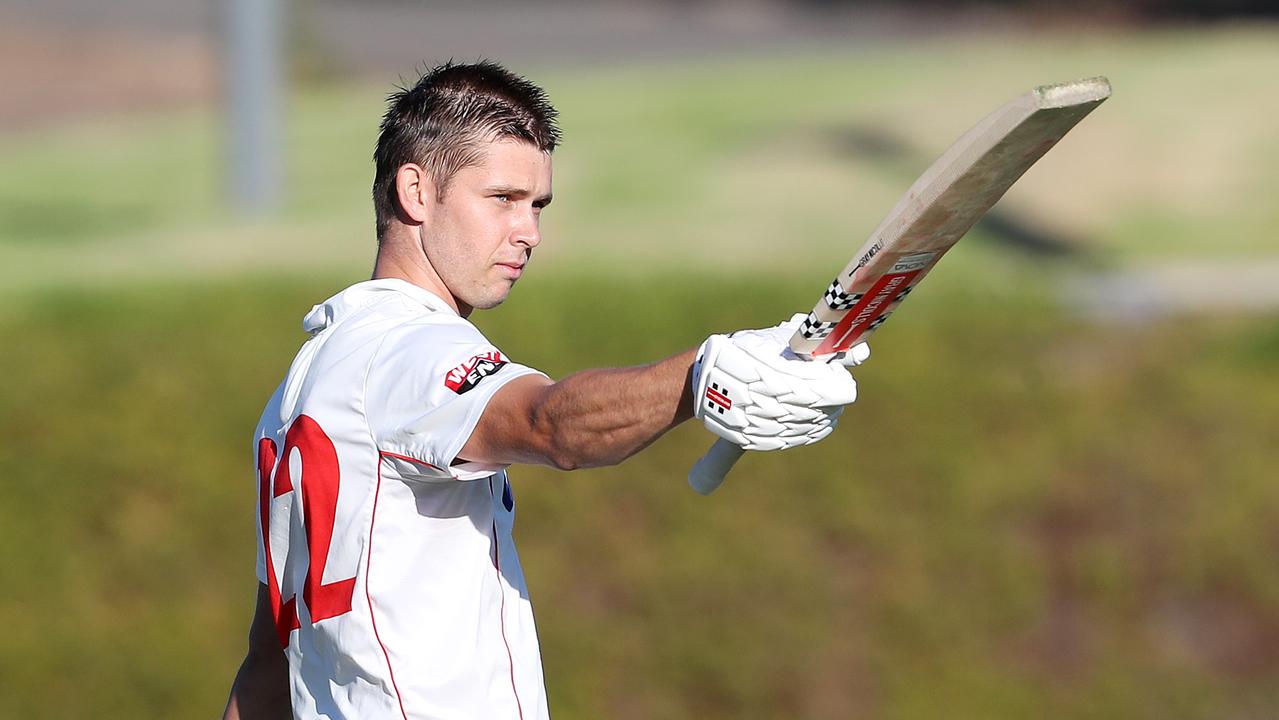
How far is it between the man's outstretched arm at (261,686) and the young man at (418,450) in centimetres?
27

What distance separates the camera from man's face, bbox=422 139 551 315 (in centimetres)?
303

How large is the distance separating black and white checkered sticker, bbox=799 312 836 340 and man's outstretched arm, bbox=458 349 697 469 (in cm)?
19

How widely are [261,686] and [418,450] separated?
39.0 inches

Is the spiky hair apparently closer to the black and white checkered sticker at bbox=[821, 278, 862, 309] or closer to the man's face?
the man's face

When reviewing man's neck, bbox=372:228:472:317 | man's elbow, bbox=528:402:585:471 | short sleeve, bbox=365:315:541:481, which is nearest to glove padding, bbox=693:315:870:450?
man's elbow, bbox=528:402:585:471

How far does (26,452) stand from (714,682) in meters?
4.04

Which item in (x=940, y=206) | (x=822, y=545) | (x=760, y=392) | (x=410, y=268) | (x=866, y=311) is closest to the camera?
(x=760, y=392)

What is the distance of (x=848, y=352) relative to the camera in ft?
9.28

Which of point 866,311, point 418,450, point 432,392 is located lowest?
point 418,450

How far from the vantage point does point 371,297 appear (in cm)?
311

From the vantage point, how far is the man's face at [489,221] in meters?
3.03

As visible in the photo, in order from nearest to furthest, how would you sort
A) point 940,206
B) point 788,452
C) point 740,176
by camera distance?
point 940,206 → point 788,452 → point 740,176

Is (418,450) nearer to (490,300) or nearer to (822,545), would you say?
(490,300)

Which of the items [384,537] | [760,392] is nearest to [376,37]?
[384,537]
